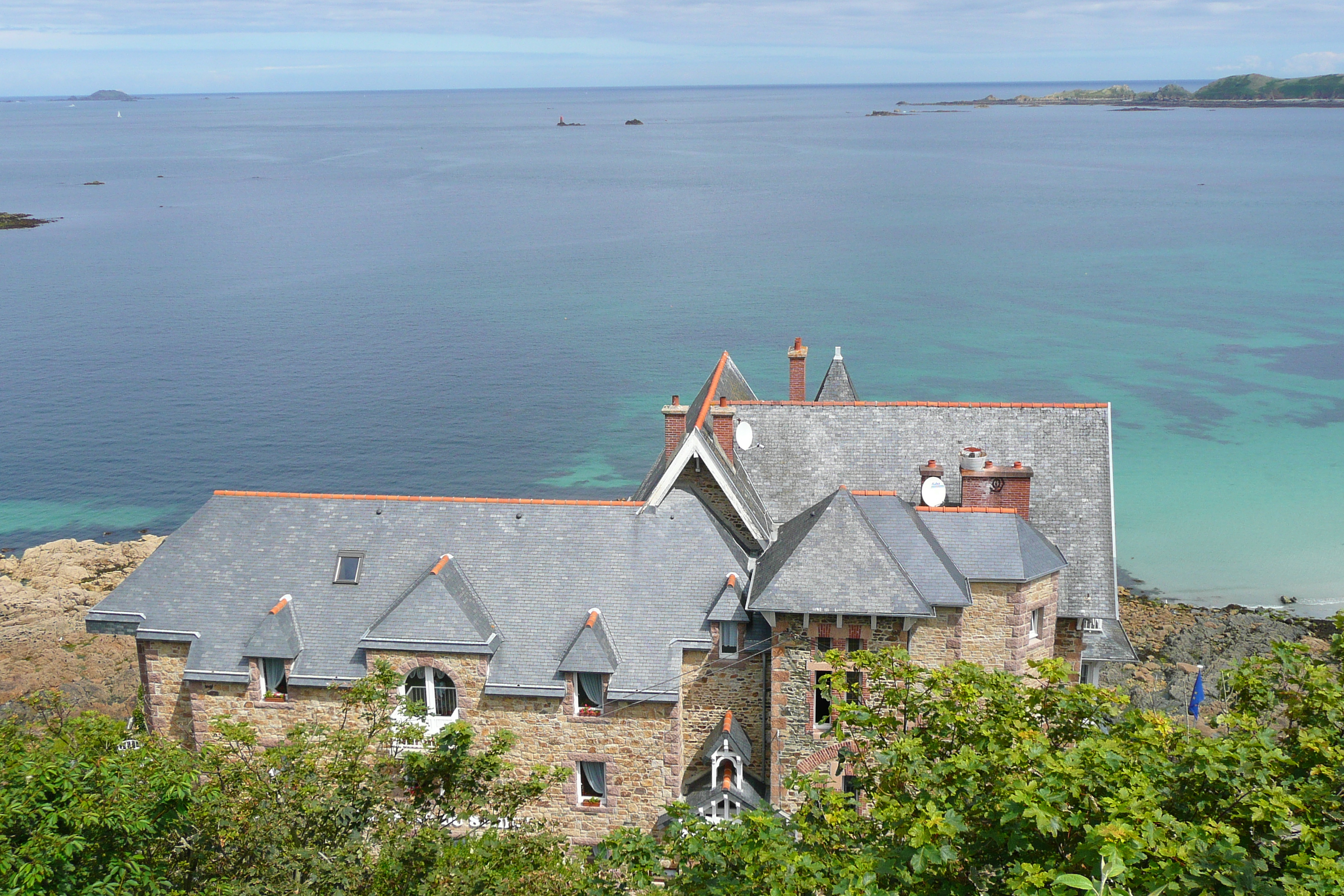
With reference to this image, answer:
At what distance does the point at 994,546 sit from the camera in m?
28.0

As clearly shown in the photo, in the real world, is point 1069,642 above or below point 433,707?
above

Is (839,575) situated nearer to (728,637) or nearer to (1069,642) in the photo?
(728,637)

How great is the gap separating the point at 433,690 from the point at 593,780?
4.51 metres

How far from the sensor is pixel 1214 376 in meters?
85.6

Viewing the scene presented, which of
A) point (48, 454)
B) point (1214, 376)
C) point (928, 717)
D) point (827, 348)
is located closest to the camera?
point (928, 717)

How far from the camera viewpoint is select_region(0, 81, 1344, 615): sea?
220 ft

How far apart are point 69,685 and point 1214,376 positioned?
7966cm

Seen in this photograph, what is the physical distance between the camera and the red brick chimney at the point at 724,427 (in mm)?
31703

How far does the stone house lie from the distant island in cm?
16028

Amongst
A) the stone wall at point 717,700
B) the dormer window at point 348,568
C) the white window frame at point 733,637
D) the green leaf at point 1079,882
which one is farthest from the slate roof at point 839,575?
the green leaf at point 1079,882

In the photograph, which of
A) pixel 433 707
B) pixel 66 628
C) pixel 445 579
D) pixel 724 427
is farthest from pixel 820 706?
pixel 66 628

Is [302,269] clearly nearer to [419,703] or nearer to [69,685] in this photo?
[69,685]

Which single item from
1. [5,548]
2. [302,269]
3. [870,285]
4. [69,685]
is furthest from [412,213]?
[69,685]

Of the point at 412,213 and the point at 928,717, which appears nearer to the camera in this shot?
the point at 928,717
